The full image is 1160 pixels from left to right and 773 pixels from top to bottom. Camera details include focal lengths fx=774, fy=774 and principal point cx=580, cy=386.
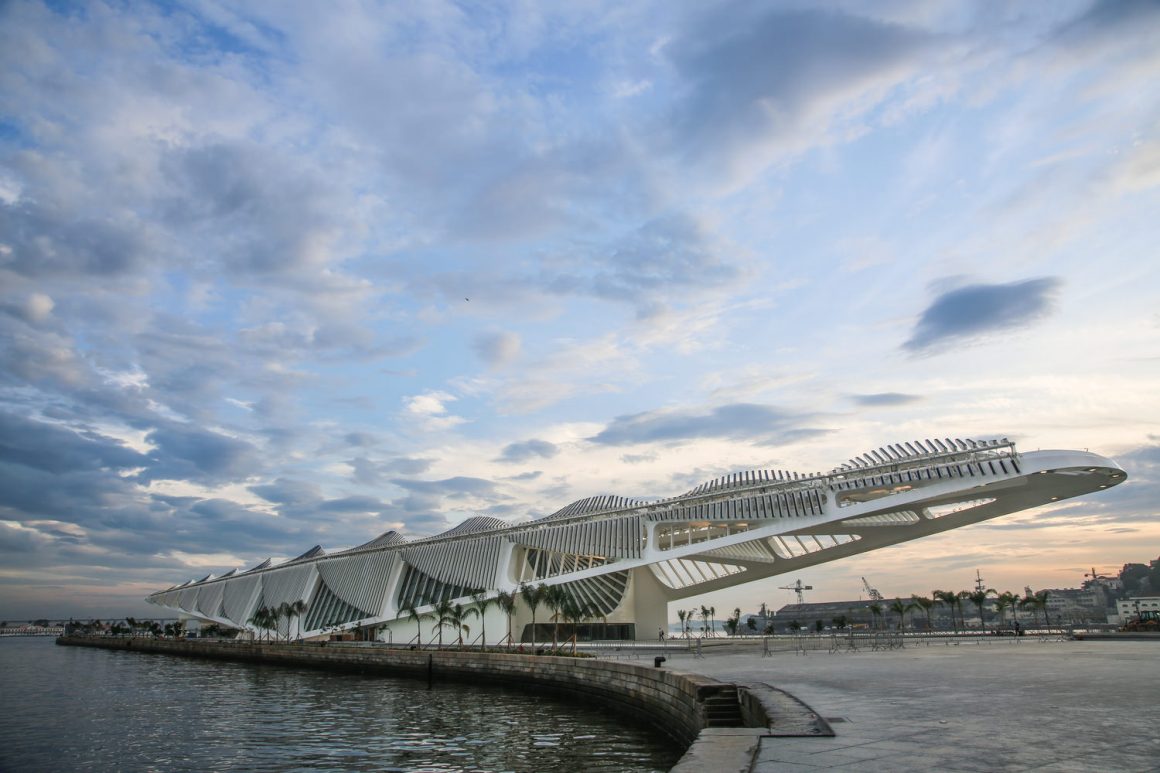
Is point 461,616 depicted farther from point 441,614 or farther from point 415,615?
point 415,615

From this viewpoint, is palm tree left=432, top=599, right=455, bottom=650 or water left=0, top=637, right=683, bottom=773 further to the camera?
palm tree left=432, top=599, right=455, bottom=650

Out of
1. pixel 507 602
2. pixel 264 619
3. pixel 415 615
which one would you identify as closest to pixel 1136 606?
pixel 507 602

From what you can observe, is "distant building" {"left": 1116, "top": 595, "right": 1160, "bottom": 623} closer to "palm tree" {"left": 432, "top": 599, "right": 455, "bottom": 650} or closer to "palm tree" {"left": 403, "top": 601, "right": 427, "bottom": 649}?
"palm tree" {"left": 432, "top": 599, "right": 455, "bottom": 650}

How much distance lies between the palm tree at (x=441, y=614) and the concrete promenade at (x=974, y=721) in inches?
1373

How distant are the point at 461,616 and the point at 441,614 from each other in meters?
2.35

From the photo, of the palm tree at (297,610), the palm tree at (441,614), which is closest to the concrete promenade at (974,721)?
the palm tree at (441,614)

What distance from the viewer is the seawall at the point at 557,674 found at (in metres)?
17.4

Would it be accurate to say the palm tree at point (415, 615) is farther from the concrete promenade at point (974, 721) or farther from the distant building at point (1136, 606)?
the distant building at point (1136, 606)

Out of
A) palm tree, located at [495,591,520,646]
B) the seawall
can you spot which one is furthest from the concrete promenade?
palm tree, located at [495,591,520,646]

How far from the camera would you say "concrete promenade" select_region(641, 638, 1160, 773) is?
8.52 metres

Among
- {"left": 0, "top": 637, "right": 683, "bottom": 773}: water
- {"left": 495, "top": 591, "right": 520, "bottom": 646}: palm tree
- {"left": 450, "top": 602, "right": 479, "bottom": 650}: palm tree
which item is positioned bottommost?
{"left": 0, "top": 637, "right": 683, "bottom": 773}: water

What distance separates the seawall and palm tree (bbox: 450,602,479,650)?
634 cm

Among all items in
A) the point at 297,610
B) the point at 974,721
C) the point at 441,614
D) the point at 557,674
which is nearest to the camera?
the point at 974,721

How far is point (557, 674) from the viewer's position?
105ft
